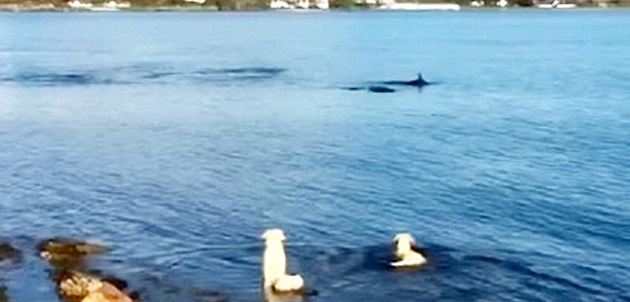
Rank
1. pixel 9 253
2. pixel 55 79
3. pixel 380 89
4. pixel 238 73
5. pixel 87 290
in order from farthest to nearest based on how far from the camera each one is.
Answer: pixel 238 73, pixel 55 79, pixel 380 89, pixel 9 253, pixel 87 290

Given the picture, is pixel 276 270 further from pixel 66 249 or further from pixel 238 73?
pixel 238 73

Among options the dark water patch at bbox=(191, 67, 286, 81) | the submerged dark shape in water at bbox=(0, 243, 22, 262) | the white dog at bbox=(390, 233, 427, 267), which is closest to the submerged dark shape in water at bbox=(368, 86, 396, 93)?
the dark water patch at bbox=(191, 67, 286, 81)

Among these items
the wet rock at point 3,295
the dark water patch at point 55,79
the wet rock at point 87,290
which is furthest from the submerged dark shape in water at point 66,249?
the dark water patch at point 55,79

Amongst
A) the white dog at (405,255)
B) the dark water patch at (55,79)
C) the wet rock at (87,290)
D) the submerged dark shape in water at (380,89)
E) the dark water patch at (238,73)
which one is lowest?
the dark water patch at (238,73)

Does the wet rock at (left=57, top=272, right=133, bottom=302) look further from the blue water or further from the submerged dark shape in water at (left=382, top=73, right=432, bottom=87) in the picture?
the submerged dark shape in water at (left=382, top=73, right=432, bottom=87)

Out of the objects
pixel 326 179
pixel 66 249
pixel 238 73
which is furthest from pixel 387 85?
pixel 66 249

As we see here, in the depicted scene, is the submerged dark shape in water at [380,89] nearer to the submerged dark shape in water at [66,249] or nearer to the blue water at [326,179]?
the blue water at [326,179]

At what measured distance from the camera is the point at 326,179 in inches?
1911

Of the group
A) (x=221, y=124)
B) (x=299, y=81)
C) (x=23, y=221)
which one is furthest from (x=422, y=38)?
(x=23, y=221)

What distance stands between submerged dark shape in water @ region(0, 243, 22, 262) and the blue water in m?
0.39

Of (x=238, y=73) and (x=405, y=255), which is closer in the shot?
(x=405, y=255)

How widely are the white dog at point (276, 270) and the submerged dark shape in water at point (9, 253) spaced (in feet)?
25.1

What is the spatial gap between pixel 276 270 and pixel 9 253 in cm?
853

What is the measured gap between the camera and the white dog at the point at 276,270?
99.0 feet
